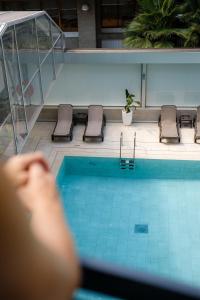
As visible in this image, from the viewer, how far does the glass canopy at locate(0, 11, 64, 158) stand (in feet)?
23.3

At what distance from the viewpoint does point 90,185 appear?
12.0 m

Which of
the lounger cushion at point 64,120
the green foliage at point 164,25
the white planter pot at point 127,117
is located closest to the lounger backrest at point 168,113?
the white planter pot at point 127,117

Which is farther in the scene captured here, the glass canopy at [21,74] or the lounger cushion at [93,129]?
the lounger cushion at [93,129]

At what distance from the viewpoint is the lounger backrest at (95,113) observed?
14.8 meters

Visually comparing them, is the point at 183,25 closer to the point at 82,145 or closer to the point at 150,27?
the point at 150,27

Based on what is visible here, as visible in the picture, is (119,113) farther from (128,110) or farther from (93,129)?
(93,129)

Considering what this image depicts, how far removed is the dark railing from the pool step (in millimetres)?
11571

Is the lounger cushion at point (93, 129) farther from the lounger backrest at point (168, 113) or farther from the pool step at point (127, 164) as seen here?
the lounger backrest at point (168, 113)

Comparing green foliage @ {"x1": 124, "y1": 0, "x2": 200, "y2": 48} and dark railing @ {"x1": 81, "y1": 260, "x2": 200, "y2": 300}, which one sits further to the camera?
green foliage @ {"x1": 124, "y1": 0, "x2": 200, "y2": 48}

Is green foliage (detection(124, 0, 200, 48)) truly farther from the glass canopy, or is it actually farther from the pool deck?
the glass canopy

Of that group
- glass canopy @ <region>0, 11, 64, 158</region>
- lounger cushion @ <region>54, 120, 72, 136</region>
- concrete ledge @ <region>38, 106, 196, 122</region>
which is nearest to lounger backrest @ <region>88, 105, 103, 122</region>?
concrete ledge @ <region>38, 106, 196, 122</region>

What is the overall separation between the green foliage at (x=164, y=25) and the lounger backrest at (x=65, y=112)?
3.36 meters

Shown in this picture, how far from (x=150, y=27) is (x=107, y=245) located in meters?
9.08

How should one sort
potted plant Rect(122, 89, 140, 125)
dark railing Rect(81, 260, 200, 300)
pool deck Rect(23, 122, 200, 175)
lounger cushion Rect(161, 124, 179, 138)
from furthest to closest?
potted plant Rect(122, 89, 140, 125) < lounger cushion Rect(161, 124, 179, 138) < pool deck Rect(23, 122, 200, 175) < dark railing Rect(81, 260, 200, 300)
